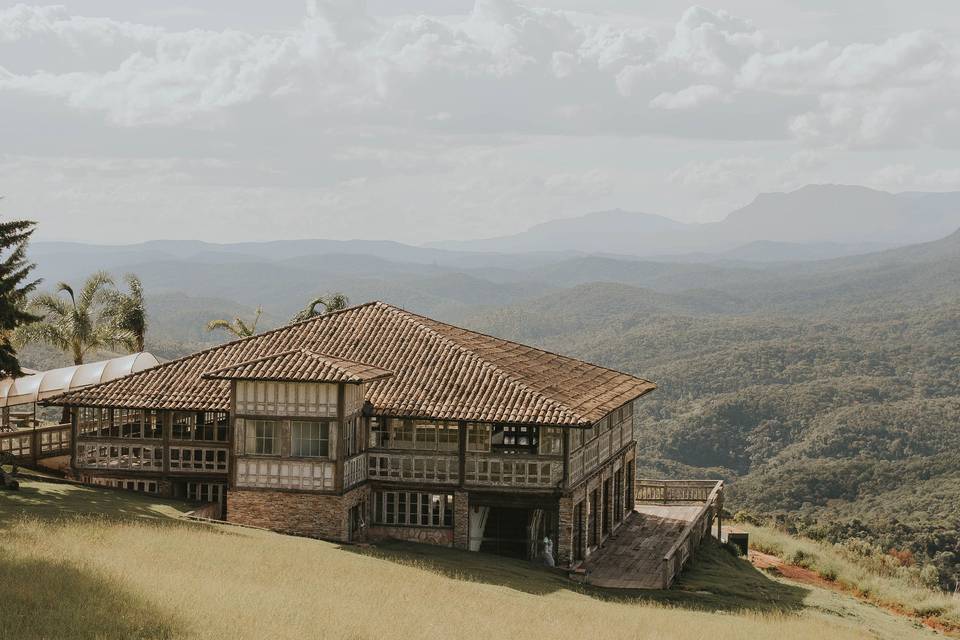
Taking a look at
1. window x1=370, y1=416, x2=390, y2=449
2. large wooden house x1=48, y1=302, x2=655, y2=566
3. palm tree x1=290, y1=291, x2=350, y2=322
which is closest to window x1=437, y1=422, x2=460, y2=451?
large wooden house x1=48, y1=302, x2=655, y2=566

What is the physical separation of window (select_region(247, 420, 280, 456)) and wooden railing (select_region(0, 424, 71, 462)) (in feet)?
27.2

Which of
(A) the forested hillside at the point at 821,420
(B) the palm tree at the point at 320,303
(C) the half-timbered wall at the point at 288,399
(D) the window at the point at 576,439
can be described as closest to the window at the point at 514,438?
(D) the window at the point at 576,439

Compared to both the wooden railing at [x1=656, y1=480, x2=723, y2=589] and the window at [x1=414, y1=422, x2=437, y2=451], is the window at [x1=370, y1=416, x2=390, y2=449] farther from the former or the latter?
the wooden railing at [x1=656, y1=480, x2=723, y2=589]

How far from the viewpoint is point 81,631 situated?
18531 millimetres

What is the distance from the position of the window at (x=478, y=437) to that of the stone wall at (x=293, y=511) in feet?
11.3

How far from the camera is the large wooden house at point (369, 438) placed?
3178cm

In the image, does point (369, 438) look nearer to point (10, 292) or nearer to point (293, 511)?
point (293, 511)

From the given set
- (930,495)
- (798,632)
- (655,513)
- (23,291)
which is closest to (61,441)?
(23,291)

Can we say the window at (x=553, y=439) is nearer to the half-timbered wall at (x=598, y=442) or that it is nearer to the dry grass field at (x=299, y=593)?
the half-timbered wall at (x=598, y=442)

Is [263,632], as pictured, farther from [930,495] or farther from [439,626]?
[930,495]

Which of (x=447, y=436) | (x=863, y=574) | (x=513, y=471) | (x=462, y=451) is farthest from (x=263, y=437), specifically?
(x=863, y=574)

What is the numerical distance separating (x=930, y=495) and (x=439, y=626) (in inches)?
2801

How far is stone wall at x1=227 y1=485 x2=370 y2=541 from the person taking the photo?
31.8m

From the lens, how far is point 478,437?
33469mm
